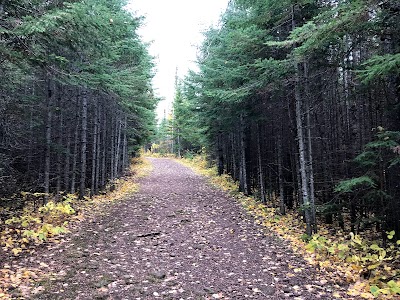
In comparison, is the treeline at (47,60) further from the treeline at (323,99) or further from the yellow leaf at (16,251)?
the treeline at (323,99)

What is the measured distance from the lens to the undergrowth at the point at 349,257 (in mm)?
5856

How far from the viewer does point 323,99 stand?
33.3 ft

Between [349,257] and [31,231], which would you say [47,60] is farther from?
[349,257]

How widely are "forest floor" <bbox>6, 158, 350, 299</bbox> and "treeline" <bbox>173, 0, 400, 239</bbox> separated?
2.36m

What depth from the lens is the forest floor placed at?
5750mm

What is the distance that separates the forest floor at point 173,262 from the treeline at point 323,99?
93.0 inches

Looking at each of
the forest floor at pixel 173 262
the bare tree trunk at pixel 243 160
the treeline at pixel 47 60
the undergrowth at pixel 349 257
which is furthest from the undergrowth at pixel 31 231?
the bare tree trunk at pixel 243 160

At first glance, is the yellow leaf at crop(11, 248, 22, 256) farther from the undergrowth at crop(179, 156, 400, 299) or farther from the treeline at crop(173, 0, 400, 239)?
the treeline at crop(173, 0, 400, 239)

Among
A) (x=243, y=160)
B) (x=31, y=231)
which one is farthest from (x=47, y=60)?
(x=243, y=160)

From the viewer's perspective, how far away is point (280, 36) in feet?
37.0

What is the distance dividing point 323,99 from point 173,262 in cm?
702

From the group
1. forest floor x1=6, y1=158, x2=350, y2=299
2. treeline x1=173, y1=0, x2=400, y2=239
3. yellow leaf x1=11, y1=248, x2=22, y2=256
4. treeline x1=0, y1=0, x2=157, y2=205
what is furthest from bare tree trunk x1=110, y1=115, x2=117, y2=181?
yellow leaf x1=11, y1=248, x2=22, y2=256

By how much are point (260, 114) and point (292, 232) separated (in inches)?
219

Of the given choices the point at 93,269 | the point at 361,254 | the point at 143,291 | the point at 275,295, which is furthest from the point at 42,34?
the point at 361,254
